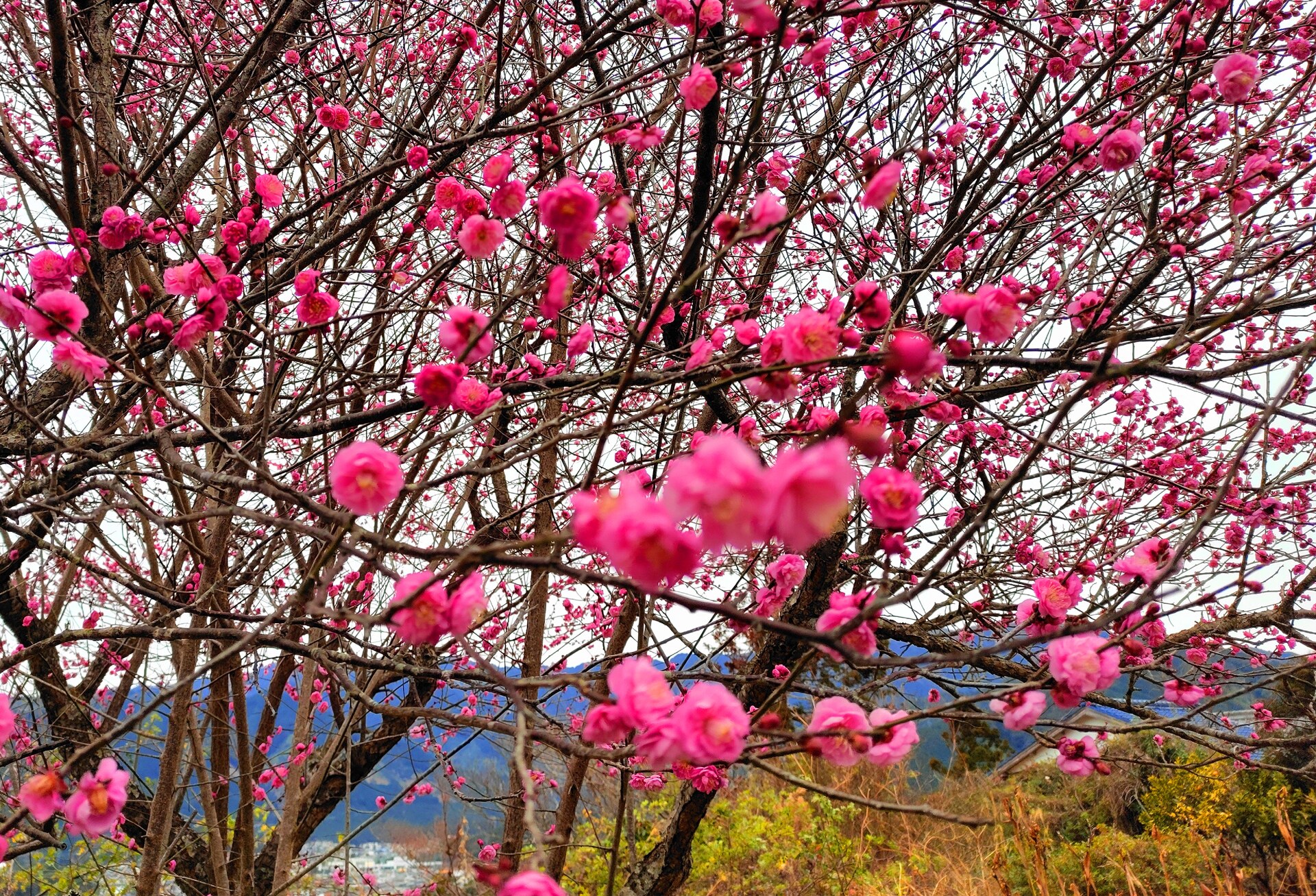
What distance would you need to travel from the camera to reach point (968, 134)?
3.68 metres

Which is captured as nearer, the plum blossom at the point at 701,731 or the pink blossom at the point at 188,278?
the plum blossom at the point at 701,731

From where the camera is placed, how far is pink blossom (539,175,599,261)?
3.76 ft

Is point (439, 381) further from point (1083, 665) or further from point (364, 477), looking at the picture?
point (1083, 665)

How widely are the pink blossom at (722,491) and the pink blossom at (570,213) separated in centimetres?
64

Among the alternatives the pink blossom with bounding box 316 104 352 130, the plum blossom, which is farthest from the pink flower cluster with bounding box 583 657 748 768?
the pink blossom with bounding box 316 104 352 130

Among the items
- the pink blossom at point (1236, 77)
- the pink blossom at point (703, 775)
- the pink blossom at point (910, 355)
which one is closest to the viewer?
the pink blossom at point (910, 355)

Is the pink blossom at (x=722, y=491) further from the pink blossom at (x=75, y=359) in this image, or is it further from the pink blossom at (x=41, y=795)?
the pink blossom at (x=75, y=359)

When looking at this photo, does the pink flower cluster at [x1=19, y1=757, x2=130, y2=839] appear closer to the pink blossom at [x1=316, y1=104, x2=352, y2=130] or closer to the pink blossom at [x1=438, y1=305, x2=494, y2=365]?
the pink blossom at [x1=438, y1=305, x2=494, y2=365]

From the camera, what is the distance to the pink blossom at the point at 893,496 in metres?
1.10

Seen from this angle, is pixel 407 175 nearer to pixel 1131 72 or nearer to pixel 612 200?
pixel 612 200

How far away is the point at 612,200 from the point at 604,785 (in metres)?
6.26

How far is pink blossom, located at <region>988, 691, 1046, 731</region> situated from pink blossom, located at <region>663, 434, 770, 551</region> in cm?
81

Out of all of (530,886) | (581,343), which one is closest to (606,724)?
(530,886)

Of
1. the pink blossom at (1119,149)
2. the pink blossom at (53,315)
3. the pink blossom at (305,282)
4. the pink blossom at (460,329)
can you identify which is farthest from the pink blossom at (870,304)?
the pink blossom at (53,315)
